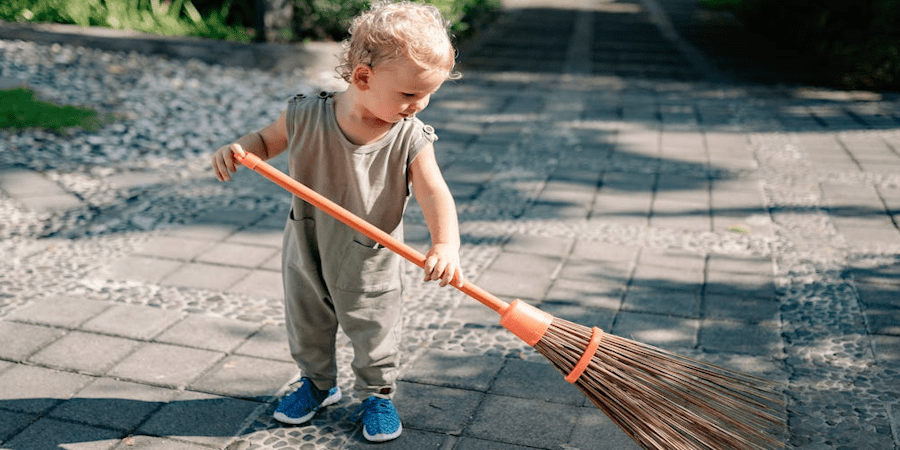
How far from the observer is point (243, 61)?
780 cm

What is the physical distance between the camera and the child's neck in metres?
2.15

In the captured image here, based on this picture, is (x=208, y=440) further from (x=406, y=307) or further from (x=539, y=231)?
(x=539, y=231)

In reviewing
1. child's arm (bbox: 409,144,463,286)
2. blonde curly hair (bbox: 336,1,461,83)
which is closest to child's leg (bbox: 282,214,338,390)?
child's arm (bbox: 409,144,463,286)

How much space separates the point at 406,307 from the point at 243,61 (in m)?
5.16

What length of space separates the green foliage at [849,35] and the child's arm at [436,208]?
7.21 m

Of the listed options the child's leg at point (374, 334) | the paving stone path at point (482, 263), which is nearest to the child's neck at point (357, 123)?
the child's leg at point (374, 334)

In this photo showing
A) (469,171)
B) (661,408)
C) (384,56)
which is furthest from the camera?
(469,171)

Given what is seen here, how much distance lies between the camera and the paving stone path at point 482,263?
→ 2.59m

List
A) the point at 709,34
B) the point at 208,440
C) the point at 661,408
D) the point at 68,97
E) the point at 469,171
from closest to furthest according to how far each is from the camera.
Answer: the point at 661,408 → the point at 208,440 → the point at 469,171 → the point at 68,97 → the point at 709,34

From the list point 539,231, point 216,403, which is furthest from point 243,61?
point 216,403

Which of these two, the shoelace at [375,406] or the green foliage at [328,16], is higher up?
the green foliage at [328,16]

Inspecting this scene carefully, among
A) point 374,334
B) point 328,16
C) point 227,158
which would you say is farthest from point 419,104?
point 328,16

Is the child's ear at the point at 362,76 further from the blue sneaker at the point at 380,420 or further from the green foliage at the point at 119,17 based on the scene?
the green foliage at the point at 119,17

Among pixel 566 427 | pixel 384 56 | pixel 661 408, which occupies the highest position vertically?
pixel 384 56
